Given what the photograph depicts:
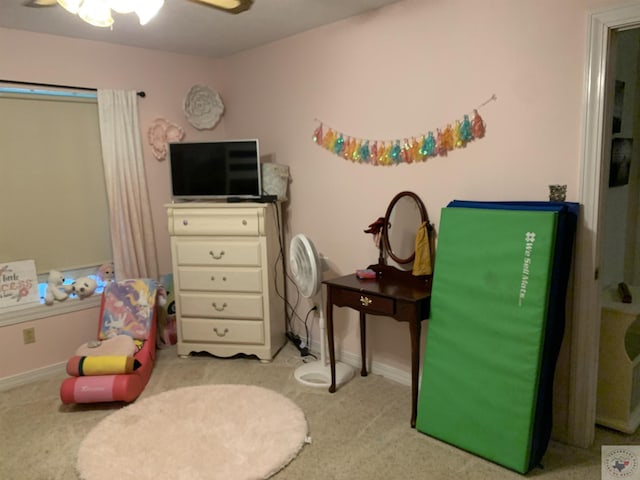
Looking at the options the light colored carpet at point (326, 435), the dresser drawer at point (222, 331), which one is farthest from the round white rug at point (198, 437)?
the dresser drawer at point (222, 331)

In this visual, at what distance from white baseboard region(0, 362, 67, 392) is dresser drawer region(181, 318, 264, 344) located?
893mm

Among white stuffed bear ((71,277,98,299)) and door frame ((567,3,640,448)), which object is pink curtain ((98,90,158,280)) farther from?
door frame ((567,3,640,448))

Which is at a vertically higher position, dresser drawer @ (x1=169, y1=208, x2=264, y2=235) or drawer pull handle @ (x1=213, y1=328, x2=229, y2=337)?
dresser drawer @ (x1=169, y1=208, x2=264, y2=235)

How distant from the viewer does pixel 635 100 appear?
2850 mm

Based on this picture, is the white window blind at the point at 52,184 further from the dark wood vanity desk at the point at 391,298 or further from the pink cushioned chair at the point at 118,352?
the dark wood vanity desk at the point at 391,298

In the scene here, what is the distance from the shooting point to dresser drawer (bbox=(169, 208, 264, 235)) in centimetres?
345

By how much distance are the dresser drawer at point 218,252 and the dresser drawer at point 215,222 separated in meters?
0.07

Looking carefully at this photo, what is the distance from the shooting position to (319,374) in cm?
330

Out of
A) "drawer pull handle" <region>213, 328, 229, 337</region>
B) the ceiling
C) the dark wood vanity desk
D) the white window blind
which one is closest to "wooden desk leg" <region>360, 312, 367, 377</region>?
the dark wood vanity desk

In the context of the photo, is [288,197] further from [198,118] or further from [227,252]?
[198,118]

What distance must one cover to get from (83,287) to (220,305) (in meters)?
0.99

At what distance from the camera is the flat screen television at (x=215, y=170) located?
11.6 feet

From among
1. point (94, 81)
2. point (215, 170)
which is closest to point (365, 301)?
point (215, 170)

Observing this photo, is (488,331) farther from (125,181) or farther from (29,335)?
(29,335)
